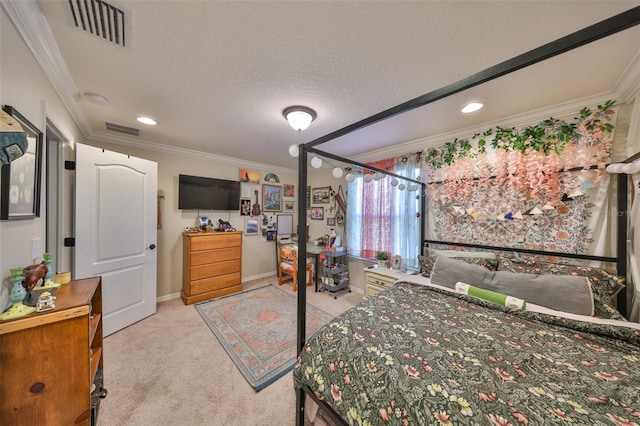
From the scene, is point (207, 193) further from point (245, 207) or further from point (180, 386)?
point (180, 386)

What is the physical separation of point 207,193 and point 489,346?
3841 mm

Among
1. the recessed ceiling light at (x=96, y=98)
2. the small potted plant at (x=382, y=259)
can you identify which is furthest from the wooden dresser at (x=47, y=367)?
the small potted plant at (x=382, y=259)

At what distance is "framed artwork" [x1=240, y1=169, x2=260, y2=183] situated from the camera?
4.01 metres

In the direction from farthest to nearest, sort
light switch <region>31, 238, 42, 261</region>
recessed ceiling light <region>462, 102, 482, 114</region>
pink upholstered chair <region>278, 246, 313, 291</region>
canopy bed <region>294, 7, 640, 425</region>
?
pink upholstered chair <region>278, 246, 313, 291</region>, recessed ceiling light <region>462, 102, 482, 114</region>, light switch <region>31, 238, 42, 261</region>, canopy bed <region>294, 7, 640, 425</region>

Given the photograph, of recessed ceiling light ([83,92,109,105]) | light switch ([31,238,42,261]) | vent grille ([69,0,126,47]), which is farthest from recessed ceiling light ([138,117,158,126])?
light switch ([31,238,42,261])

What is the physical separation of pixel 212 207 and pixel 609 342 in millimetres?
4326

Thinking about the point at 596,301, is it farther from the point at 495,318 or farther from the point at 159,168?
the point at 159,168

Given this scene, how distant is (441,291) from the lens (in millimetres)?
1886

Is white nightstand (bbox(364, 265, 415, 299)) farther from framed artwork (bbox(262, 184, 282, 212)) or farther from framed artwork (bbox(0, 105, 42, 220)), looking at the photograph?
framed artwork (bbox(0, 105, 42, 220))

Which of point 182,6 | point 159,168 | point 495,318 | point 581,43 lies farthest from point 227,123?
point 495,318

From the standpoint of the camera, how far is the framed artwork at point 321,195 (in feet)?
13.6

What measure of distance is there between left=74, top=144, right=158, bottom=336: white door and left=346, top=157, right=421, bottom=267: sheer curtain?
2934 mm

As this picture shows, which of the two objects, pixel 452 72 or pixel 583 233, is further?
pixel 583 233

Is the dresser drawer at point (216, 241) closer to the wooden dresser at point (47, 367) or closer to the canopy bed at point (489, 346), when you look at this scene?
the wooden dresser at point (47, 367)
